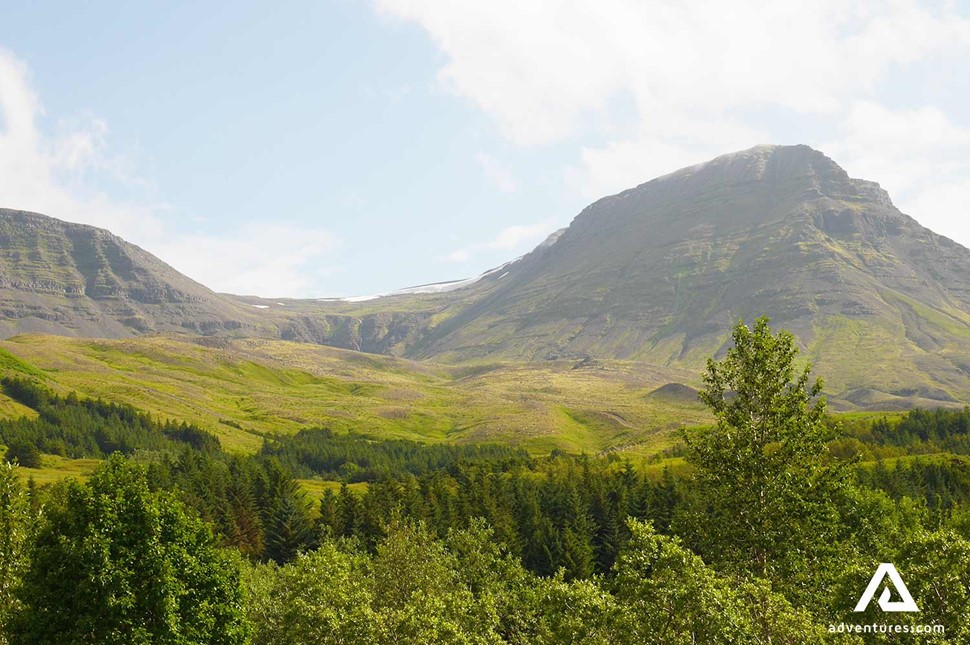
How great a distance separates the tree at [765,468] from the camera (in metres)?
30.7

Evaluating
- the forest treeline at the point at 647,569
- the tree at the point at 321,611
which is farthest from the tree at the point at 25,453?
the tree at the point at 321,611

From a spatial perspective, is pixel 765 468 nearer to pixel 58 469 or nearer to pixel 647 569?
pixel 647 569

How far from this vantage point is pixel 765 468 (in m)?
31.6

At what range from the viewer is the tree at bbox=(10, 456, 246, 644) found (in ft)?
119

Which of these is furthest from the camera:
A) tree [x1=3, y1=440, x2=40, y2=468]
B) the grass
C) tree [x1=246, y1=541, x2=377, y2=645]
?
tree [x1=3, y1=440, x2=40, y2=468]

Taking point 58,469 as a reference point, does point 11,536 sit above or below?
above

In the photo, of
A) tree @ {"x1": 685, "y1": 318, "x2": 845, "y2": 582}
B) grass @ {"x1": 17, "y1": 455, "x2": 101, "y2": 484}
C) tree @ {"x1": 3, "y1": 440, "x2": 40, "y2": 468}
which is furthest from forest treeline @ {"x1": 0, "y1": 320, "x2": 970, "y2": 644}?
tree @ {"x1": 3, "y1": 440, "x2": 40, "y2": 468}

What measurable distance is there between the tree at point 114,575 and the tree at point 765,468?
30.4m

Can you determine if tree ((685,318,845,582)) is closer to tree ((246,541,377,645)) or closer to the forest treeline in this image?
the forest treeline

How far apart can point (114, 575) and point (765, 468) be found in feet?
115

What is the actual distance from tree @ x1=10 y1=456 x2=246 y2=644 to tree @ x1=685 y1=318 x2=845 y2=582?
30447 millimetres

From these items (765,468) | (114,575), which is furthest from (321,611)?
(765,468)

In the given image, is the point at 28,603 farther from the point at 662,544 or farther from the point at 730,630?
the point at 730,630

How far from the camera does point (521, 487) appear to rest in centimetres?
13188
